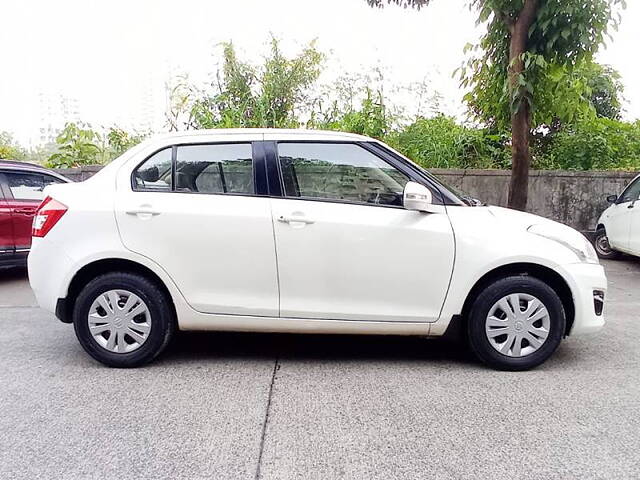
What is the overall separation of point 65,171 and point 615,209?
32.0ft

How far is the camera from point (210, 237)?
12.0 ft

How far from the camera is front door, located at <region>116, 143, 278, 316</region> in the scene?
12.0ft

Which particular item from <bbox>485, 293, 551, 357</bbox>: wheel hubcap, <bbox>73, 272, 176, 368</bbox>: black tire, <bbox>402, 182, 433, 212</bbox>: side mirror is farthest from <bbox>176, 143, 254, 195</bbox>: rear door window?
<bbox>485, 293, 551, 357</bbox>: wheel hubcap

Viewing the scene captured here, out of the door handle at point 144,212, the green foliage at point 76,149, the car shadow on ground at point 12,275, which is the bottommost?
the car shadow on ground at point 12,275

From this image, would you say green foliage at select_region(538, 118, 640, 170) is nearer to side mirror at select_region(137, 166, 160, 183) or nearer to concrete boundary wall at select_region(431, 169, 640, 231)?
concrete boundary wall at select_region(431, 169, 640, 231)

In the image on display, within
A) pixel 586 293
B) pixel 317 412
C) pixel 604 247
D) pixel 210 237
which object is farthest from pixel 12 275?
pixel 604 247

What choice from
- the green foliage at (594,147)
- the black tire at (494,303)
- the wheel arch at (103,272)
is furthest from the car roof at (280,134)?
the green foliage at (594,147)

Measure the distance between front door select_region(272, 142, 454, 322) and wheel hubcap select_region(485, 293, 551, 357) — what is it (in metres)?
0.41

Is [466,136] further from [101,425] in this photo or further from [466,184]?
[101,425]

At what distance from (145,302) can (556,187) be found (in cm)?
840

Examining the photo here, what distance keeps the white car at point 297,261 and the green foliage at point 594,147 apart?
7175 mm

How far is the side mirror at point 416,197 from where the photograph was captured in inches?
139

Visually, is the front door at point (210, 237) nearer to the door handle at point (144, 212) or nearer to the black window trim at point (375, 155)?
the door handle at point (144, 212)

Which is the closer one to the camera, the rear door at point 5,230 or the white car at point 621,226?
the rear door at point 5,230
